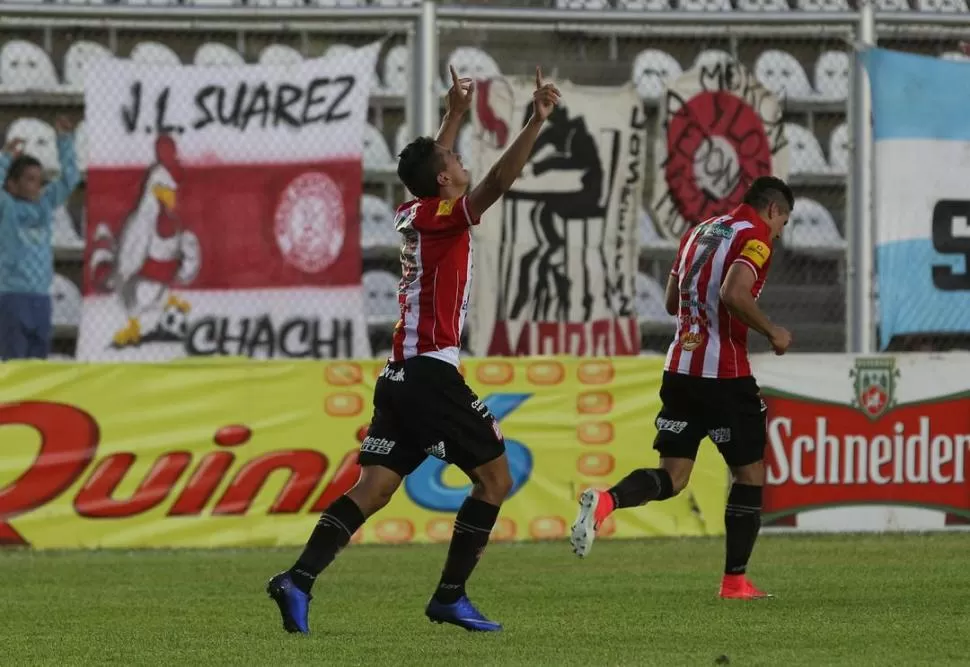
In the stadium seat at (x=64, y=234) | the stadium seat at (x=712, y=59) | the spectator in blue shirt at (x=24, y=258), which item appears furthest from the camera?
the stadium seat at (x=64, y=234)

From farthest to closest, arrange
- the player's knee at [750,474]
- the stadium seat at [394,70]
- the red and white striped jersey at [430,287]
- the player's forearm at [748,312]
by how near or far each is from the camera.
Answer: the stadium seat at [394,70]
the player's knee at [750,474]
the player's forearm at [748,312]
the red and white striped jersey at [430,287]

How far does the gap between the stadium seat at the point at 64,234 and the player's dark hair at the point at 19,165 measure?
725mm

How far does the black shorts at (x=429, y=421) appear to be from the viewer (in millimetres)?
7383

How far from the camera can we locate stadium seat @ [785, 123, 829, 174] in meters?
15.1

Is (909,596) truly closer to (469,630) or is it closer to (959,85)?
(469,630)

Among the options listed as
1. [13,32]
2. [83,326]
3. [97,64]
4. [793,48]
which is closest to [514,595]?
Result: [83,326]

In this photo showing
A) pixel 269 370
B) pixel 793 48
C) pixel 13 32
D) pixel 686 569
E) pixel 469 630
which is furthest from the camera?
pixel 13 32

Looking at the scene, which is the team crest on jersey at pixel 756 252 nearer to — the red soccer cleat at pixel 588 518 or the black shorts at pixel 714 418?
the black shorts at pixel 714 418

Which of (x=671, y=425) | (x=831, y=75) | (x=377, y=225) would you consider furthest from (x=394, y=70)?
(x=671, y=425)

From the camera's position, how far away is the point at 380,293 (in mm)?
14961

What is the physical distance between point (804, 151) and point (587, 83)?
3023 millimetres

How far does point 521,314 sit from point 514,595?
12.0ft

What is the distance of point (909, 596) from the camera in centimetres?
866

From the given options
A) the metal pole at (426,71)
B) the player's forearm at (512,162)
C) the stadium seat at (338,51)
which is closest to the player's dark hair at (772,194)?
the player's forearm at (512,162)
